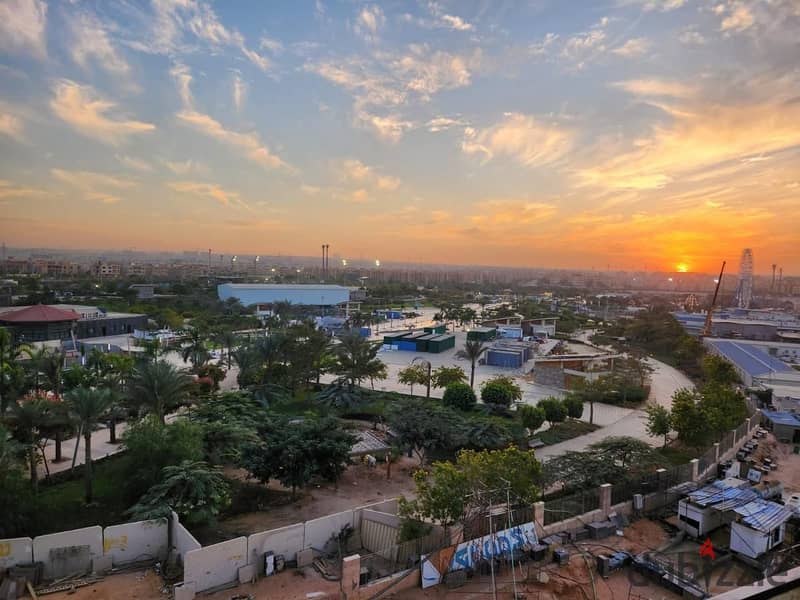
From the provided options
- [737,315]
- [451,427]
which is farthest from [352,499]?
[737,315]

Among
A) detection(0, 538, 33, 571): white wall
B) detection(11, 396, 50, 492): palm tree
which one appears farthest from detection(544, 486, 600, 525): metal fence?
detection(11, 396, 50, 492): palm tree

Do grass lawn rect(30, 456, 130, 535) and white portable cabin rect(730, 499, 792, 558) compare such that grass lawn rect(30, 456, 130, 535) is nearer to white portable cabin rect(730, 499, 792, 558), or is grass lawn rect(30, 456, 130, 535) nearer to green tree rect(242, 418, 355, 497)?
green tree rect(242, 418, 355, 497)

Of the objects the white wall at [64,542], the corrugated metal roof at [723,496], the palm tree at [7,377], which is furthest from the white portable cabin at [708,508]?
the palm tree at [7,377]

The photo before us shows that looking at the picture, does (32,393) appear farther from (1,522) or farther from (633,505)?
(633,505)

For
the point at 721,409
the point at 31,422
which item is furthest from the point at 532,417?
the point at 31,422

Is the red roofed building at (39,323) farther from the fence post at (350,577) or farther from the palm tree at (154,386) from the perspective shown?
the fence post at (350,577)

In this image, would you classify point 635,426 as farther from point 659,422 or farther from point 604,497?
point 604,497
